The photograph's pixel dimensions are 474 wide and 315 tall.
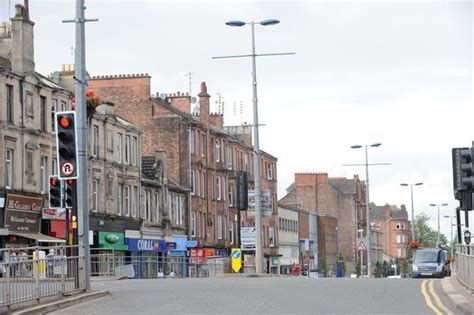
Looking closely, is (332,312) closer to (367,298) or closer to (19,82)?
(367,298)

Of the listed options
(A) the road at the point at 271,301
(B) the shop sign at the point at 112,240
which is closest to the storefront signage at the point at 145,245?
(B) the shop sign at the point at 112,240

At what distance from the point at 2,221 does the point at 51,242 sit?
4.54m

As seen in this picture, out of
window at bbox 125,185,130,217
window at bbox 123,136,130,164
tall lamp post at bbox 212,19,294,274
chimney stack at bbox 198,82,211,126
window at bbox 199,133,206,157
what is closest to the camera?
tall lamp post at bbox 212,19,294,274

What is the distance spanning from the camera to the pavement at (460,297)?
58.6 ft

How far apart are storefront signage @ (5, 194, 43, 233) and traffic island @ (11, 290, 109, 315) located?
25.2 meters

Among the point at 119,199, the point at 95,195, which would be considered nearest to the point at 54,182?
the point at 95,195

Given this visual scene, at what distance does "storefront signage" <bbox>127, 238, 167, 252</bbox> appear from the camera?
62.3 meters

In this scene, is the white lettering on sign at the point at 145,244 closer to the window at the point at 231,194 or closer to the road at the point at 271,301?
the window at the point at 231,194

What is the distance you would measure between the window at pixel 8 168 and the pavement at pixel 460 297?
25.2 m

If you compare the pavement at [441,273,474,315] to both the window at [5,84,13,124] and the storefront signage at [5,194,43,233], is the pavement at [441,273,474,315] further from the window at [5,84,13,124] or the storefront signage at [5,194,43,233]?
the window at [5,84,13,124]

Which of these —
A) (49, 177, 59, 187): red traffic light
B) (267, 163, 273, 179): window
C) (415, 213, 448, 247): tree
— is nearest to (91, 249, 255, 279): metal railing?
(49, 177, 59, 187): red traffic light

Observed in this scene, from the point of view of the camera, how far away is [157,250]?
66625 millimetres

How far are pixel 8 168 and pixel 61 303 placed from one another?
28.3 metres

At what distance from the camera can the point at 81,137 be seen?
2216cm
